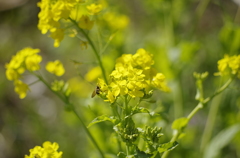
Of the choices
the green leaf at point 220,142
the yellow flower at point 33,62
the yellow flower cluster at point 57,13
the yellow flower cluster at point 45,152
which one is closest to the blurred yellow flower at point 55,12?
the yellow flower cluster at point 57,13

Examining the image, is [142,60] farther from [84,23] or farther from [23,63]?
[23,63]

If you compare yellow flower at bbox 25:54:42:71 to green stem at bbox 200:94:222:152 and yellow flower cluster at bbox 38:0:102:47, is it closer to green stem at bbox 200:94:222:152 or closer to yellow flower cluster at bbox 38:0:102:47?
yellow flower cluster at bbox 38:0:102:47

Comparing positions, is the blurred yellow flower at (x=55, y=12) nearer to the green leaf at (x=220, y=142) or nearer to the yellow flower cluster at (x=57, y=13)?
the yellow flower cluster at (x=57, y=13)

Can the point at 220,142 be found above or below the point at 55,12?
below

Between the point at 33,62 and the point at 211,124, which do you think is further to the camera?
the point at 211,124

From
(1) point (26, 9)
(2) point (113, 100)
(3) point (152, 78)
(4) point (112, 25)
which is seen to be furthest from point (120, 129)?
(1) point (26, 9)

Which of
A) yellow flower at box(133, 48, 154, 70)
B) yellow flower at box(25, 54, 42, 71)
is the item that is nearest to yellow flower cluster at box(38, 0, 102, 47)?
yellow flower at box(25, 54, 42, 71)

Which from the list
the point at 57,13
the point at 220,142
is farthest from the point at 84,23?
the point at 220,142

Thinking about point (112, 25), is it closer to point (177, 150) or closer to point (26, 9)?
point (177, 150)
